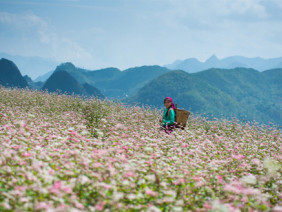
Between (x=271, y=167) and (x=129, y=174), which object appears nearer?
(x=129, y=174)

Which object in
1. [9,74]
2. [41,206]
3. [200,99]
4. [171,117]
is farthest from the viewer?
[200,99]

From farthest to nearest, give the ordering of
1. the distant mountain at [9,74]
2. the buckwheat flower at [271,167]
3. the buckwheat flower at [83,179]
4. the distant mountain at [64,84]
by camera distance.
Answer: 1. the distant mountain at [64,84]
2. the distant mountain at [9,74]
3. the buckwheat flower at [271,167]
4. the buckwheat flower at [83,179]

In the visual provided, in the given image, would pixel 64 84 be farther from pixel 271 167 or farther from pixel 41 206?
pixel 41 206

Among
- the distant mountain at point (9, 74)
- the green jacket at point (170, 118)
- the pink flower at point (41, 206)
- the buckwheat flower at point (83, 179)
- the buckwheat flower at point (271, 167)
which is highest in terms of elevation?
the distant mountain at point (9, 74)

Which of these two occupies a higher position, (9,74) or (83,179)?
(9,74)

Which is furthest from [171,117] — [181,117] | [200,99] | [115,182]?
[200,99]

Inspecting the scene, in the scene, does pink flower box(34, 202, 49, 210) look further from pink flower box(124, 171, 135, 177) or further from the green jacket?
the green jacket

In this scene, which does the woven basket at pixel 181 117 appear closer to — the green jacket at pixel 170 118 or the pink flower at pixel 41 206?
the green jacket at pixel 170 118

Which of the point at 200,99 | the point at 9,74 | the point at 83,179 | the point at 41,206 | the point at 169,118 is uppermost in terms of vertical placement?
the point at 200,99

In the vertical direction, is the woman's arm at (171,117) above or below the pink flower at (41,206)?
above

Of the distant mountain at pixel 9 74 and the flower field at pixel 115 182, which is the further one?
the distant mountain at pixel 9 74

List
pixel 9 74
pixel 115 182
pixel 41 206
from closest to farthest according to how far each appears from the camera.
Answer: pixel 41 206 < pixel 115 182 < pixel 9 74

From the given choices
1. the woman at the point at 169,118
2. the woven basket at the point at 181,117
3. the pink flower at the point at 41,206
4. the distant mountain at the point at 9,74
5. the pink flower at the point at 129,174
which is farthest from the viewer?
the distant mountain at the point at 9,74

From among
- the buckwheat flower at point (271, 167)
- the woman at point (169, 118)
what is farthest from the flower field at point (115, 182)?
the woman at point (169, 118)
